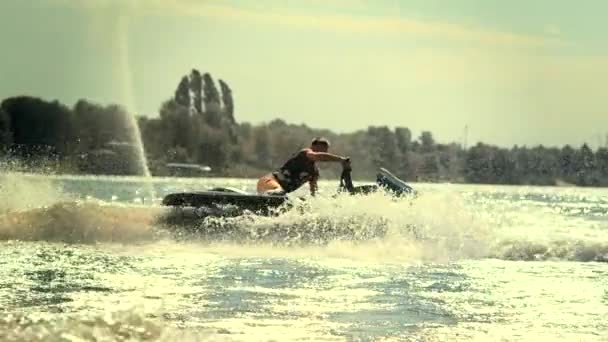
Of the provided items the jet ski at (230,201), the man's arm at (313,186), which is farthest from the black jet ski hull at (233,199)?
the man's arm at (313,186)

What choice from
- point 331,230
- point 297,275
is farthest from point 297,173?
point 297,275

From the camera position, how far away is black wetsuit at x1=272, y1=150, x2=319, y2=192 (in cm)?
2173

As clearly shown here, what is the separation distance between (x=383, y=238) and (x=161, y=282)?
21.6ft

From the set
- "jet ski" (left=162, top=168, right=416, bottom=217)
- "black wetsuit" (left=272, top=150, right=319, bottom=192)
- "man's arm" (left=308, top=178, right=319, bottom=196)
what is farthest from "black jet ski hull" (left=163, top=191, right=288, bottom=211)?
"black wetsuit" (left=272, top=150, right=319, bottom=192)

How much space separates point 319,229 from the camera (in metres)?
21.2

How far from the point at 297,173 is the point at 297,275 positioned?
4.65 metres

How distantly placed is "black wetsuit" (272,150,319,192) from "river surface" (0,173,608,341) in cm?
56

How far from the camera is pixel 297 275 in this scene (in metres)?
17.4

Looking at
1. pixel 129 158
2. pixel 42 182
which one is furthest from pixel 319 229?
pixel 129 158

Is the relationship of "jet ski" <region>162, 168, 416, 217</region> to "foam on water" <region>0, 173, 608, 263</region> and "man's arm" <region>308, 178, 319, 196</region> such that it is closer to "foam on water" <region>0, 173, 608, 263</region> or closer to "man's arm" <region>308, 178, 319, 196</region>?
"foam on water" <region>0, 173, 608, 263</region>

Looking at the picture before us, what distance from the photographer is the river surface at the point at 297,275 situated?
475 inches

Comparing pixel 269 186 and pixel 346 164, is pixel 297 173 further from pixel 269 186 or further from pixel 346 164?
pixel 346 164

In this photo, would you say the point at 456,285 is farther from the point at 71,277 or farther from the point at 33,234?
the point at 33,234

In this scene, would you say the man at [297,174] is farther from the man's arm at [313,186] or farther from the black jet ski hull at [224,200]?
the black jet ski hull at [224,200]
